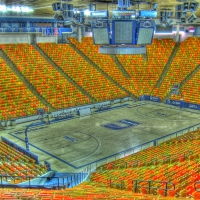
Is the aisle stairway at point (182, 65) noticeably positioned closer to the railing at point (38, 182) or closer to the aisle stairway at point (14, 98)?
the aisle stairway at point (14, 98)

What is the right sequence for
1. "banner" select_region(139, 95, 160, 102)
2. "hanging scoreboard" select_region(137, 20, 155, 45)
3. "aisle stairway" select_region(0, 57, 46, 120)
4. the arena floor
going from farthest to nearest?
"banner" select_region(139, 95, 160, 102) < "aisle stairway" select_region(0, 57, 46, 120) < the arena floor < "hanging scoreboard" select_region(137, 20, 155, 45)

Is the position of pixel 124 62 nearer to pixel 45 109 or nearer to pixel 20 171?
pixel 45 109

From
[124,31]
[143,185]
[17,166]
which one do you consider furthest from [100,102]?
[143,185]

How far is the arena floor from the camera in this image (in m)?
21.2

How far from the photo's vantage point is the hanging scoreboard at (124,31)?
18706mm

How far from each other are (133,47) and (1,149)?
11.4m

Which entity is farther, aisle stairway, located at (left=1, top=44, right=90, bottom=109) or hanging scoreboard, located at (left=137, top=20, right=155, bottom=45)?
aisle stairway, located at (left=1, top=44, right=90, bottom=109)

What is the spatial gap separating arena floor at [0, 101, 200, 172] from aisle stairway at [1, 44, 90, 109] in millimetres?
3595

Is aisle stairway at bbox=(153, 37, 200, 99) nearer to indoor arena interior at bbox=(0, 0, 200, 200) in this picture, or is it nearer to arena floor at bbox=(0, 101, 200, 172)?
indoor arena interior at bbox=(0, 0, 200, 200)

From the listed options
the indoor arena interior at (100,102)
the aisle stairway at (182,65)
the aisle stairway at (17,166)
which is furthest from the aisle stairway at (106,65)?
the aisle stairway at (17,166)

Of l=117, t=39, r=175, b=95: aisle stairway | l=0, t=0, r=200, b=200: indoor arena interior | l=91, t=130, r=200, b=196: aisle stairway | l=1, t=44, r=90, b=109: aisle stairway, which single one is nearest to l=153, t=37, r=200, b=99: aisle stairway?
l=0, t=0, r=200, b=200: indoor arena interior

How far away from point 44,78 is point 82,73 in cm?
575

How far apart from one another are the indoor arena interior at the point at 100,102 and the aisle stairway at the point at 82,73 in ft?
0.48

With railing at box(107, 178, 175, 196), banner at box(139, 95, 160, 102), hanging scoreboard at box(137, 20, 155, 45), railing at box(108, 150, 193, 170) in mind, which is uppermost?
hanging scoreboard at box(137, 20, 155, 45)
